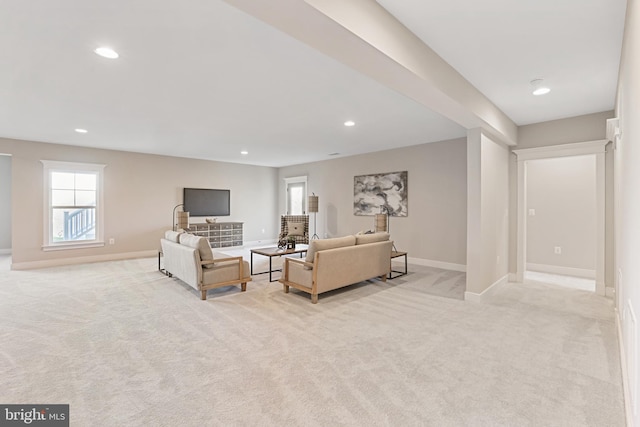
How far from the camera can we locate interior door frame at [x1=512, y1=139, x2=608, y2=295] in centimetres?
407

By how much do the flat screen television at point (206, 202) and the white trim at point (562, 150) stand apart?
22.5 feet

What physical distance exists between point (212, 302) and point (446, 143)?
5.00m

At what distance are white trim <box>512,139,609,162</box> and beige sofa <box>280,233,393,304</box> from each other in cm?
254

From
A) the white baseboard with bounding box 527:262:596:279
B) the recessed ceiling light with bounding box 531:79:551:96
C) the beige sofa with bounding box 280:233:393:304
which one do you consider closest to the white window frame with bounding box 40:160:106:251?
the beige sofa with bounding box 280:233:393:304

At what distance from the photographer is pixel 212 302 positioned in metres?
3.82

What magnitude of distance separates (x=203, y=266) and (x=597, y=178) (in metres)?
5.48

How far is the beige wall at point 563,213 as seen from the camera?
17.2 ft

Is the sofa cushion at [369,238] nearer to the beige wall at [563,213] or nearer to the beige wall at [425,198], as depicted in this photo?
the beige wall at [425,198]

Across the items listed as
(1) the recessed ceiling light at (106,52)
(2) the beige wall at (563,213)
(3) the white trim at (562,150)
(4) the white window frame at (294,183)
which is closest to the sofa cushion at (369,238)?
(3) the white trim at (562,150)

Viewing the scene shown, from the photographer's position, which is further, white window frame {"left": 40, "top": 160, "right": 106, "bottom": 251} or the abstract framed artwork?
the abstract framed artwork

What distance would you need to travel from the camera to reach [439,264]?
5992mm

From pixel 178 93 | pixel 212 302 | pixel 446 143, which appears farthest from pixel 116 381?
pixel 446 143

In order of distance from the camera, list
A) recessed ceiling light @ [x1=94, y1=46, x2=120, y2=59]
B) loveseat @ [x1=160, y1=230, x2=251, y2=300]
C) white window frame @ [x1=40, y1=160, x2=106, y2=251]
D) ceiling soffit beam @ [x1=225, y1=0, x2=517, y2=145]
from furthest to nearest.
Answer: white window frame @ [x1=40, y1=160, x2=106, y2=251] < loveseat @ [x1=160, y1=230, x2=251, y2=300] < recessed ceiling light @ [x1=94, y1=46, x2=120, y2=59] < ceiling soffit beam @ [x1=225, y1=0, x2=517, y2=145]

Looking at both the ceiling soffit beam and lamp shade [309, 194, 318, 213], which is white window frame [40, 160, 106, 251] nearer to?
lamp shade [309, 194, 318, 213]
